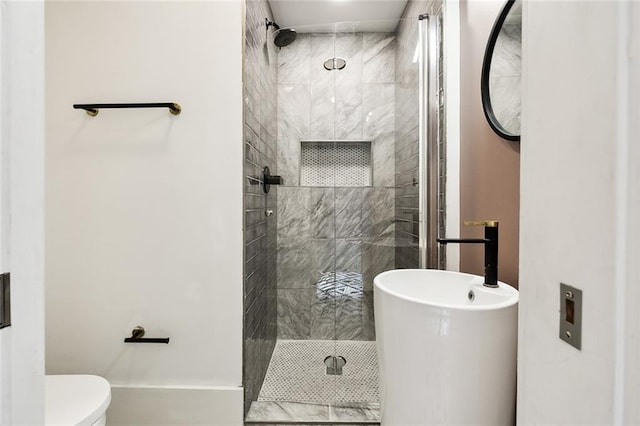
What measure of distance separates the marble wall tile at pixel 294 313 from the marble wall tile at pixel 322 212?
1.27 ft

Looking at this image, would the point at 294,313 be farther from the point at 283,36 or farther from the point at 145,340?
the point at 283,36

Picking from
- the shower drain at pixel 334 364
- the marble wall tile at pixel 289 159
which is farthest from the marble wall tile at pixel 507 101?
the shower drain at pixel 334 364

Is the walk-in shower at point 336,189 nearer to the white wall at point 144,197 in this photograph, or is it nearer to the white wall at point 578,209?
the white wall at point 144,197

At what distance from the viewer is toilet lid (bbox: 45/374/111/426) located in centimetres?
102

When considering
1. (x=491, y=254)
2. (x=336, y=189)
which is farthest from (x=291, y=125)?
(x=491, y=254)

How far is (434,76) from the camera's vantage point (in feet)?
5.50

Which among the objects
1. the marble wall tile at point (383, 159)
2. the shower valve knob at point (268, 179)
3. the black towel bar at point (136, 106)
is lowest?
the shower valve knob at point (268, 179)

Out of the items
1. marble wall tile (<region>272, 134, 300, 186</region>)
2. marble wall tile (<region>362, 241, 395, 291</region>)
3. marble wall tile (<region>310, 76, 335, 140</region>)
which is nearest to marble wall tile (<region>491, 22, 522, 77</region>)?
marble wall tile (<region>310, 76, 335, 140</region>)

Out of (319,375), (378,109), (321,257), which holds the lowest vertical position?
(319,375)

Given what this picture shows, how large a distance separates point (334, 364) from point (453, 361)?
3.65ft

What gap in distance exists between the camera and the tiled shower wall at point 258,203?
155 cm

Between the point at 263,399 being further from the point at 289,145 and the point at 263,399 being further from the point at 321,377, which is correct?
the point at 289,145

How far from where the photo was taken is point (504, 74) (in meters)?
1.18

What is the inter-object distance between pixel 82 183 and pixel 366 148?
152 cm
